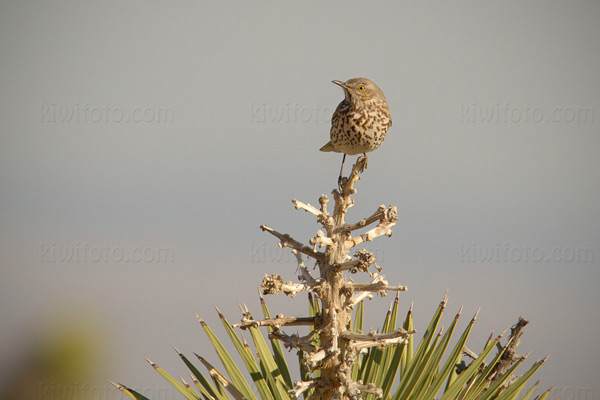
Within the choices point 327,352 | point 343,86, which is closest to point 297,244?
point 327,352

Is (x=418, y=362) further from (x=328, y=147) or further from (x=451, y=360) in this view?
(x=328, y=147)

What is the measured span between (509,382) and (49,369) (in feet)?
17.8

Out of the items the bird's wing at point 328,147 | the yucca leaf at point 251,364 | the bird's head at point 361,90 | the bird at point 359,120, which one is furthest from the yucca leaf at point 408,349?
the bird's head at point 361,90

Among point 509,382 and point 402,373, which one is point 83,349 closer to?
point 402,373

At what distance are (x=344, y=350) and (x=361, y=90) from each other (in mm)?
2734

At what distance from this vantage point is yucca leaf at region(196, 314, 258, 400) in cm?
353

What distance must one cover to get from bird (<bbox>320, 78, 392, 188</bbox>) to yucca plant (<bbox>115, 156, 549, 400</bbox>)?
4.10 feet

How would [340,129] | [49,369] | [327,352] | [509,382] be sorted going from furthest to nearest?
[49,369]
[340,129]
[509,382]
[327,352]

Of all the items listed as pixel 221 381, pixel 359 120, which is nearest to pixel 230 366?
pixel 221 381

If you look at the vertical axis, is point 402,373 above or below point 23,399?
above

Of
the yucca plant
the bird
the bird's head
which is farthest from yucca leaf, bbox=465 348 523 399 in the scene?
the bird's head

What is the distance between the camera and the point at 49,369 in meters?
7.05

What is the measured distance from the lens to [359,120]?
190 inches

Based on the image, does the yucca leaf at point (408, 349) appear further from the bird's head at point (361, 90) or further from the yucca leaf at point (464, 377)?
the bird's head at point (361, 90)
